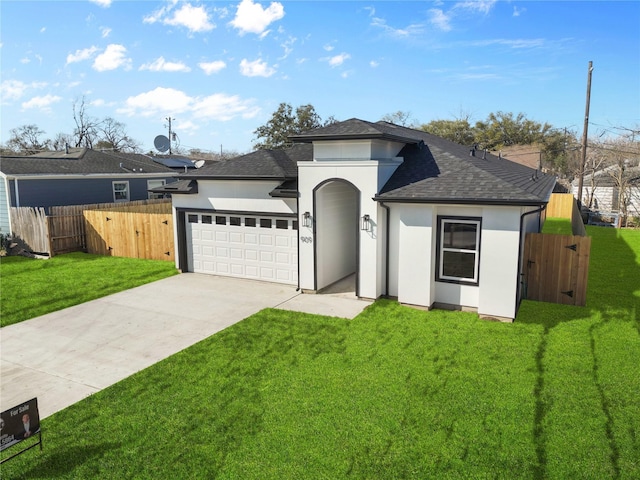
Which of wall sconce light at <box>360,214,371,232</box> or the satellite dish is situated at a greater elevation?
the satellite dish

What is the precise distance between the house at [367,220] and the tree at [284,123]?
99.7 ft

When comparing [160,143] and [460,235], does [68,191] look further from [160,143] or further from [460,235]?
[460,235]

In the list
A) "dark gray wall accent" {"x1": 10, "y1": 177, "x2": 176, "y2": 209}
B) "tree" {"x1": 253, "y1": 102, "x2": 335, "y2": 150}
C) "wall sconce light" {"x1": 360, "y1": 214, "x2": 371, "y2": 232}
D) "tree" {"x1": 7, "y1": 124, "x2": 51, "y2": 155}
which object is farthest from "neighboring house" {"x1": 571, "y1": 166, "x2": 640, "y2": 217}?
"tree" {"x1": 7, "y1": 124, "x2": 51, "y2": 155}

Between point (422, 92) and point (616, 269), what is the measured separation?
27706 millimetres

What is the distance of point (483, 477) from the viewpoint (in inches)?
193

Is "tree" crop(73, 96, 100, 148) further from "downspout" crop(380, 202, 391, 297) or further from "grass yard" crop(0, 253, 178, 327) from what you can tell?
"downspout" crop(380, 202, 391, 297)

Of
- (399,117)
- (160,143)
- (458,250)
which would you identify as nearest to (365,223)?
(458,250)

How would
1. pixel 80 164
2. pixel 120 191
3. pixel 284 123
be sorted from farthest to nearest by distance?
1. pixel 284 123
2. pixel 120 191
3. pixel 80 164

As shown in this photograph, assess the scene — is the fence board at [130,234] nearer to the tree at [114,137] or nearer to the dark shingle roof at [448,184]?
the dark shingle roof at [448,184]

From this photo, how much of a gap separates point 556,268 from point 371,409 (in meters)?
7.17

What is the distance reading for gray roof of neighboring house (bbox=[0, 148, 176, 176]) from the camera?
2022 cm

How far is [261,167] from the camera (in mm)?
13461

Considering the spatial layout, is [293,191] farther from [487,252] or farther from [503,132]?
[503,132]

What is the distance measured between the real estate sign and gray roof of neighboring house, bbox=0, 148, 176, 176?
57.6ft
